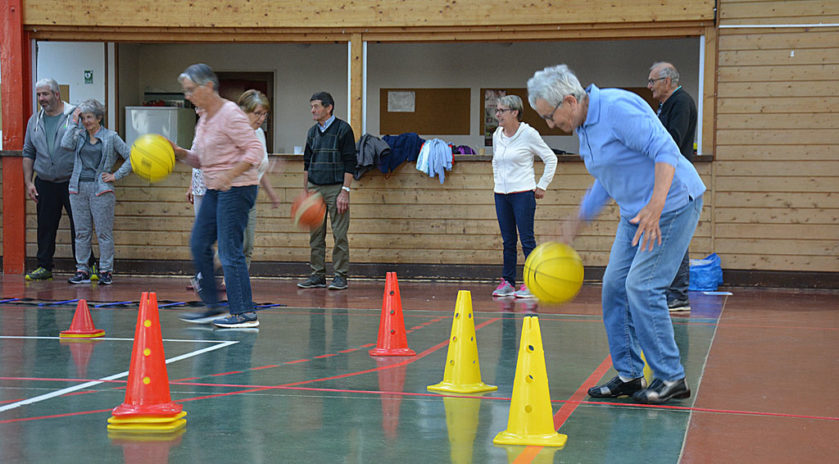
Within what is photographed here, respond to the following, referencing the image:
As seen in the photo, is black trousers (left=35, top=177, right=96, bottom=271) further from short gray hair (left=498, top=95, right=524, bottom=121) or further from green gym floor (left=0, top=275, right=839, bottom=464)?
short gray hair (left=498, top=95, right=524, bottom=121)

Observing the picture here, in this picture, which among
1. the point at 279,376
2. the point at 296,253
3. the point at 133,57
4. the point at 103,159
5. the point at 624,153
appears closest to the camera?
the point at 624,153

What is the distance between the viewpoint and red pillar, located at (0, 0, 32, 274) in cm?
1291

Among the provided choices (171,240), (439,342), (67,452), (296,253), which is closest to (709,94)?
(296,253)

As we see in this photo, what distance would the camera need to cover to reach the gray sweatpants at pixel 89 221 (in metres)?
11.8

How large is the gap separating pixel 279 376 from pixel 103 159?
7.13 meters

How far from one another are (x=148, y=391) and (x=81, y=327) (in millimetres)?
3064

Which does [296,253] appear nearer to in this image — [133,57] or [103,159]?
[103,159]

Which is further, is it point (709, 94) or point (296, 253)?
point (296, 253)

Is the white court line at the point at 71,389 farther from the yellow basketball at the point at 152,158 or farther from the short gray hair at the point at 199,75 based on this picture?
the short gray hair at the point at 199,75

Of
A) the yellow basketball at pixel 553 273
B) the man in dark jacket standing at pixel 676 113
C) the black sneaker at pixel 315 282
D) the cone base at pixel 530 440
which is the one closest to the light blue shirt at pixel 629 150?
the yellow basketball at pixel 553 273

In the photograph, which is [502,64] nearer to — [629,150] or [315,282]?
[315,282]

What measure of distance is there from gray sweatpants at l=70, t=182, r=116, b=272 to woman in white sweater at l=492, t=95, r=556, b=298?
197 inches

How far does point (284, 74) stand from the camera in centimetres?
1688

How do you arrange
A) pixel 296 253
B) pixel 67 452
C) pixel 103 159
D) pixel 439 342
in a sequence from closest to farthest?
1. pixel 67 452
2. pixel 439 342
3. pixel 103 159
4. pixel 296 253
